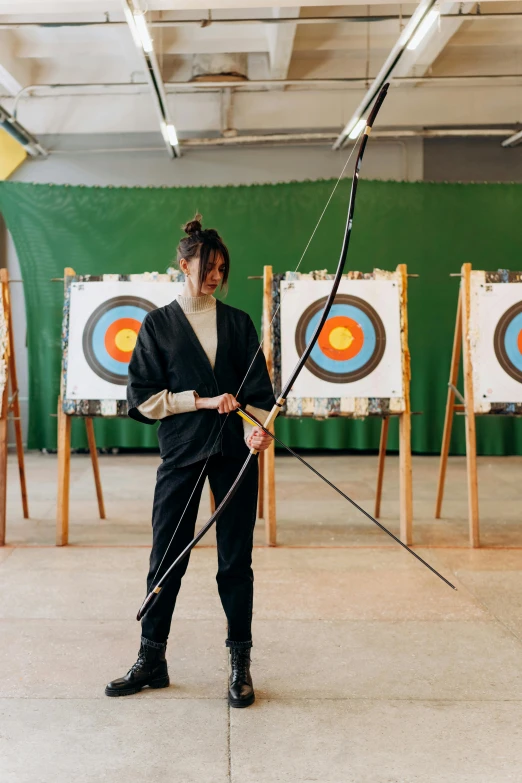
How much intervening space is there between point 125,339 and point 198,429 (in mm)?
1818

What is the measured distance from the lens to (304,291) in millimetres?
3715

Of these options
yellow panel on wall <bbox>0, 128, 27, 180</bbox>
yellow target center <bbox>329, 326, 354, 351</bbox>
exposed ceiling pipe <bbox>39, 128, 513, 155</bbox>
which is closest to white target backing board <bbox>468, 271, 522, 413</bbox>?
yellow target center <bbox>329, 326, 354, 351</bbox>

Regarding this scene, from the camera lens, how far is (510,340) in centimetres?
374

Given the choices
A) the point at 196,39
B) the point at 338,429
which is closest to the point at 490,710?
the point at 338,429

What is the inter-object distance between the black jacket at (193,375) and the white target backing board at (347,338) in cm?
154

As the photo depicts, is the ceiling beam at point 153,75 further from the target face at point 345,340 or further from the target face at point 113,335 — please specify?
the target face at point 345,340

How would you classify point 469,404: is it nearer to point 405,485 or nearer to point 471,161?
point 405,485

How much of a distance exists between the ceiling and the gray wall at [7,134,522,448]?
14 centimetres

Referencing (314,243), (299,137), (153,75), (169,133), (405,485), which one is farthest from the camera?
(299,137)

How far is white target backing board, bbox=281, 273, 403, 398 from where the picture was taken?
362 cm

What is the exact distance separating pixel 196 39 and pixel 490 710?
514 centimetres

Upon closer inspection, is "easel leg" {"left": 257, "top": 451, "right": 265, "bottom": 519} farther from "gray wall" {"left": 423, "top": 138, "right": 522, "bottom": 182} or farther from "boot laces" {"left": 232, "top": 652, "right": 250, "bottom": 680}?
"gray wall" {"left": 423, "top": 138, "right": 522, "bottom": 182}

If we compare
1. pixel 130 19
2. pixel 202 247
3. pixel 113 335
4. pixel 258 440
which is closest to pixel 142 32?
pixel 130 19

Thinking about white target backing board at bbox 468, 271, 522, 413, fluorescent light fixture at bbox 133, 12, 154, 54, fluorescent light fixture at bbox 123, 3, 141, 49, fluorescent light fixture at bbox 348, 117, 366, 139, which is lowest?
white target backing board at bbox 468, 271, 522, 413
